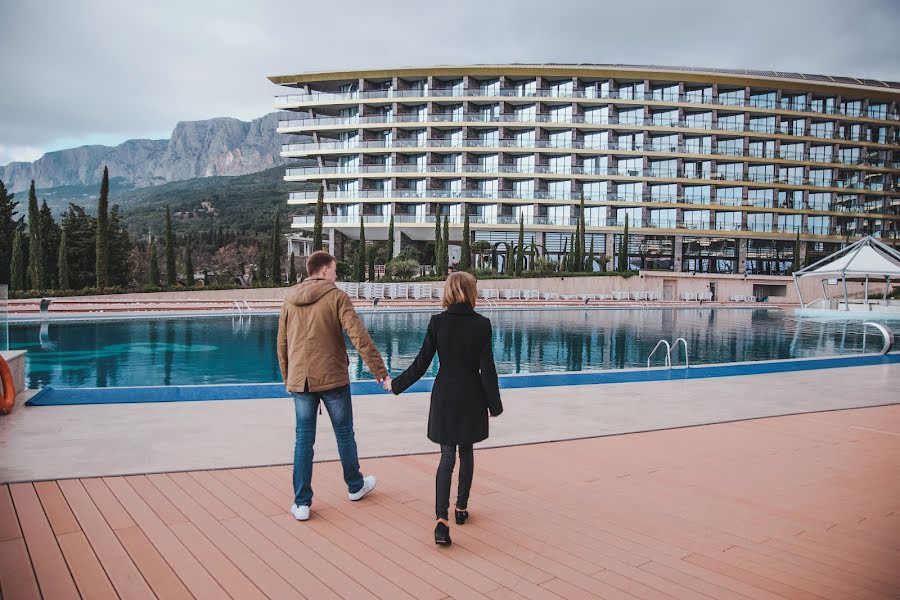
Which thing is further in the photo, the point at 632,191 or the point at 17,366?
the point at 632,191

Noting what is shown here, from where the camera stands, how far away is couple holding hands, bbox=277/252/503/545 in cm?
354

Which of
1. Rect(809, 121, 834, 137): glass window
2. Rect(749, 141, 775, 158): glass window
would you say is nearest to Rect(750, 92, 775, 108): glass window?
Rect(749, 141, 775, 158): glass window

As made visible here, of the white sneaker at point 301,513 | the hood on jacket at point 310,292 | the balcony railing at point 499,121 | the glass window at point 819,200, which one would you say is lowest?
the white sneaker at point 301,513

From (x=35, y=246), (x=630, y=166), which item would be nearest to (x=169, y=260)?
(x=35, y=246)

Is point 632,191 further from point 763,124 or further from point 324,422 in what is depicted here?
point 324,422

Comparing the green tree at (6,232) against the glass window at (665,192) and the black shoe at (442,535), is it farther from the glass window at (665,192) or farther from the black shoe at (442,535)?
the glass window at (665,192)

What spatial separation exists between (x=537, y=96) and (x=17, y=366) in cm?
4651

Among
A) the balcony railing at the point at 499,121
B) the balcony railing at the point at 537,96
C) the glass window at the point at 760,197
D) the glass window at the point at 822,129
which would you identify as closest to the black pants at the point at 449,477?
the balcony railing at the point at 499,121

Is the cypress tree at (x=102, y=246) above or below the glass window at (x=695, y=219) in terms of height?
below

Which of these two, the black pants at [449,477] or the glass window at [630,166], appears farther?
the glass window at [630,166]

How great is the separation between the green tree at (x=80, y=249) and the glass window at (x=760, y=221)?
47.7 metres

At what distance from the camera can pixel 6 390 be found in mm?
6230

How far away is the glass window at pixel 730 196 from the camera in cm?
5153

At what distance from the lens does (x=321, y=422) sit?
623cm
